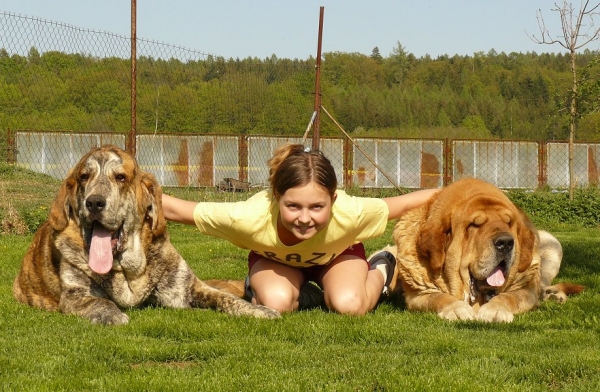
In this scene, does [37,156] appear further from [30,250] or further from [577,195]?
[30,250]

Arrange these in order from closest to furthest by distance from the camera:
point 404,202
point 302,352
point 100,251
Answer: point 302,352
point 100,251
point 404,202

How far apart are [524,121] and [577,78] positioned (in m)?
29.2

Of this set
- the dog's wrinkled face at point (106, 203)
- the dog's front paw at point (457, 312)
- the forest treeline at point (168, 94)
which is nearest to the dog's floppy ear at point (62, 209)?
the dog's wrinkled face at point (106, 203)

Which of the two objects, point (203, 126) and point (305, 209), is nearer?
point (305, 209)

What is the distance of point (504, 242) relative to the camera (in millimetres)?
5027

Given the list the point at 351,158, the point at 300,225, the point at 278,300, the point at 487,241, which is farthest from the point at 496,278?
the point at 351,158

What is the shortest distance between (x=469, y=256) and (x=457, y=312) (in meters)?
0.36

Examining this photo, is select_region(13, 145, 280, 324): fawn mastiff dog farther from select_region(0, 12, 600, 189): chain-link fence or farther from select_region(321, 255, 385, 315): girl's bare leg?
select_region(0, 12, 600, 189): chain-link fence

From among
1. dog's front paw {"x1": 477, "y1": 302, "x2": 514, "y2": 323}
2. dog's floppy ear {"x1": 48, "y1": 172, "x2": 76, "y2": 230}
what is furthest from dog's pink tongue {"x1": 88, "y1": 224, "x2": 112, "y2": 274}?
dog's front paw {"x1": 477, "y1": 302, "x2": 514, "y2": 323}

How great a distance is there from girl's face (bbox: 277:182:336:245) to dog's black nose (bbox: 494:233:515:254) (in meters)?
1.04

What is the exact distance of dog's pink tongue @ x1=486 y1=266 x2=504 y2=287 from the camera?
5.25m

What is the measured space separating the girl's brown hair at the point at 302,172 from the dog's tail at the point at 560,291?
1.89 m

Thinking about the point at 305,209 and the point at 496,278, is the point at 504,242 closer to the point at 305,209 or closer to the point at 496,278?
the point at 496,278

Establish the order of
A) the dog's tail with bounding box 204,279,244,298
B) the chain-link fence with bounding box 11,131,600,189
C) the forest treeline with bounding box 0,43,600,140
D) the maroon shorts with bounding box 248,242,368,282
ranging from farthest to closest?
the chain-link fence with bounding box 11,131,600,189
the forest treeline with bounding box 0,43,600,140
the dog's tail with bounding box 204,279,244,298
the maroon shorts with bounding box 248,242,368,282
